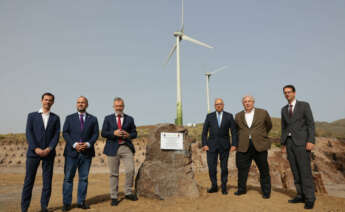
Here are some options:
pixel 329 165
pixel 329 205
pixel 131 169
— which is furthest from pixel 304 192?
pixel 329 165

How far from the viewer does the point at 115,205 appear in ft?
20.2

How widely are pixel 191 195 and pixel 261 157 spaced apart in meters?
2.10

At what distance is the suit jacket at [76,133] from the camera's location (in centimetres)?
573

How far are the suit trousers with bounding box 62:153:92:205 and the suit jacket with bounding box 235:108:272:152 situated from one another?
3863 mm

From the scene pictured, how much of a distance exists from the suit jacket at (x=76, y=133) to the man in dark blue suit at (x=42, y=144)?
0.82ft

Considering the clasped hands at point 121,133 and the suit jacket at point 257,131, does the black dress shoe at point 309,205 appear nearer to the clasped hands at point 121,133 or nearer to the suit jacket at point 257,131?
the suit jacket at point 257,131

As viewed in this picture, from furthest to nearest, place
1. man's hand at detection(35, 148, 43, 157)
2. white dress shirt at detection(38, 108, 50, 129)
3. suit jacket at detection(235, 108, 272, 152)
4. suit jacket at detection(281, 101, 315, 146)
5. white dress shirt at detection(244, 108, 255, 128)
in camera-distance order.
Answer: white dress shirt at detection(244, 108, 255, 128) < suit jacket at detection(235, 108, 272, 152) < suit jacket at detection(281, 101, 315, 146) < white dress shirt at detection(38, 108, 50, 129) < man's hand at detection(35, 148, 43, 157)

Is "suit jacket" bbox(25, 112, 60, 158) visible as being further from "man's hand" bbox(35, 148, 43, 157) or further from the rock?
the rock

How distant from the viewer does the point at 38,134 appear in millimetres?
5492

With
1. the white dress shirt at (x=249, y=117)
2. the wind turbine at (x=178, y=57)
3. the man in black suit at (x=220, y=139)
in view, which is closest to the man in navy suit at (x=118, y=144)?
the man in black suit at (x=220, y=139)

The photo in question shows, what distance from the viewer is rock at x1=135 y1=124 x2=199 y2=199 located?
6.73 metres

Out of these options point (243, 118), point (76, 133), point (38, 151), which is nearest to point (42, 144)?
point (38, 151)

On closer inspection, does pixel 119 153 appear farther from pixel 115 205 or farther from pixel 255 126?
pixel 255 126

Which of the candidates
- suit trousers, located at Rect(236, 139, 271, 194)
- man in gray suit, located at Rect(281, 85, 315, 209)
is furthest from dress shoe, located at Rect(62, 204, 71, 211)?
man in gray suit, located at Rect(281, 85, 315, 209)
